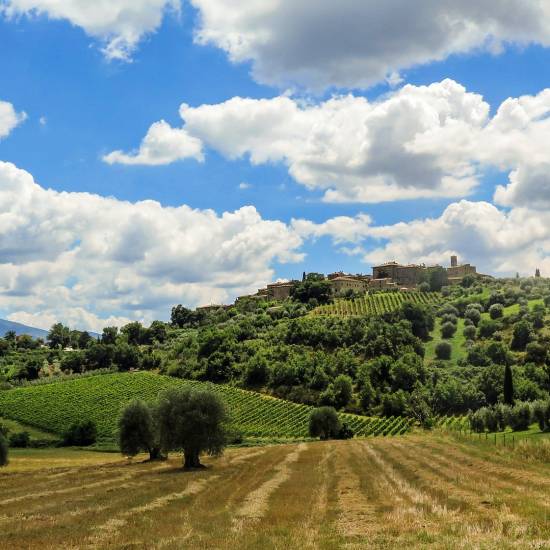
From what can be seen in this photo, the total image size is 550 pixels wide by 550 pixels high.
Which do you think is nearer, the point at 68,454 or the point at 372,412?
the point at 68,454

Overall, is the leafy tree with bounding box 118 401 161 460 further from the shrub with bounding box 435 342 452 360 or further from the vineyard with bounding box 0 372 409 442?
the shrub with bounding box 435 342 452 360

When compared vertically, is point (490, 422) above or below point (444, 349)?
below

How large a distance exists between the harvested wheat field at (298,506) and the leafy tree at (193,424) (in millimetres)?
5953

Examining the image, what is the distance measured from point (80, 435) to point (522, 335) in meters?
133

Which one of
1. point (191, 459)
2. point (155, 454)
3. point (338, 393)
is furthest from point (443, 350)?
point (191, 459)

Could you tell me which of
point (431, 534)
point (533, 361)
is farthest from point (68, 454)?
point (533, 361)

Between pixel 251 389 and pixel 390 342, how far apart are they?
155 feet

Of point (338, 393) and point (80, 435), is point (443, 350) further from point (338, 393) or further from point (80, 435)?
point (80, 435)

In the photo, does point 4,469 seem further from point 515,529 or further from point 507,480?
point 515,529

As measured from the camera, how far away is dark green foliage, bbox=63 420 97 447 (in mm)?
113000

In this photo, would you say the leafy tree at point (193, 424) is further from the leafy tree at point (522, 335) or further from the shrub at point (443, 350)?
the leafy tree at point (522, 335)

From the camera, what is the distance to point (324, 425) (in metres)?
108

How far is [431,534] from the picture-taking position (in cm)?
1945

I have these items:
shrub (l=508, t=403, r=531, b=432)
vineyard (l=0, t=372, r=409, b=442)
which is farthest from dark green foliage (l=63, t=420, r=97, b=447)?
shrub (l=508, t=403, r=531, b=432)
